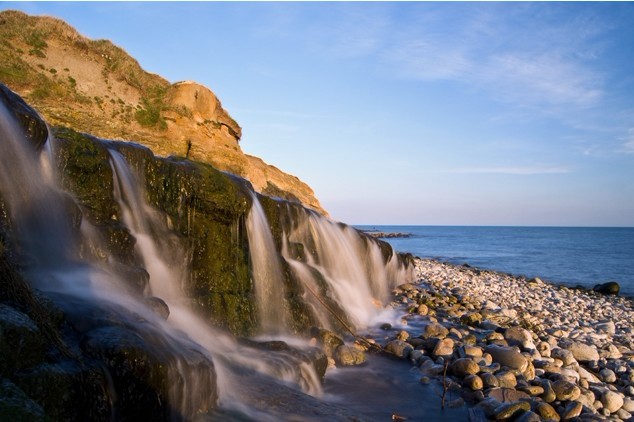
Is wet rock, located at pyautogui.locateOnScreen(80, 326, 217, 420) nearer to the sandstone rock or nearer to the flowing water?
the flowing water

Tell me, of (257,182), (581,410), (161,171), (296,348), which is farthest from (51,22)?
(581,410)

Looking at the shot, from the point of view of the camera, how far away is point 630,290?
28312 mm

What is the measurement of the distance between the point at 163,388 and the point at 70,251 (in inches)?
151

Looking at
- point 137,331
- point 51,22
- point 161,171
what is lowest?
point 137,331

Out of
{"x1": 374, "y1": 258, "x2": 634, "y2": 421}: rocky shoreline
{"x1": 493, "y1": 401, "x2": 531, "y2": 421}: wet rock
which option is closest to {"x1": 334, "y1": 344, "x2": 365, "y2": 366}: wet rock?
{"x1": 374, "y1": 258, "x2": 634, "y2": 421}: rocky shoreline

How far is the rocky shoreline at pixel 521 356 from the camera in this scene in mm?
7978

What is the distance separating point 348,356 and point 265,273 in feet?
9.67

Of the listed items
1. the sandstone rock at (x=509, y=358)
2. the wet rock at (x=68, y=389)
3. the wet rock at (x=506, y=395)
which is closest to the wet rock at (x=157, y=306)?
the wet rock at (x=68, y=389)

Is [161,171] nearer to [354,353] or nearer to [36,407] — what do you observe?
[354,353]

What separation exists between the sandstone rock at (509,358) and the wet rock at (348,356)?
2.97 meters

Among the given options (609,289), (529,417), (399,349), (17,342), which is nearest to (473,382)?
(529,417)

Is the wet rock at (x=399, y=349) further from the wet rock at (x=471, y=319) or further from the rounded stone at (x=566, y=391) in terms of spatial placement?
the wet rock at (x=471, y=319)

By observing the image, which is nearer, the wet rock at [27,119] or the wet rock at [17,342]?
the wet rock at [17,342]

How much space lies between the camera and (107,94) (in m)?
25.0
